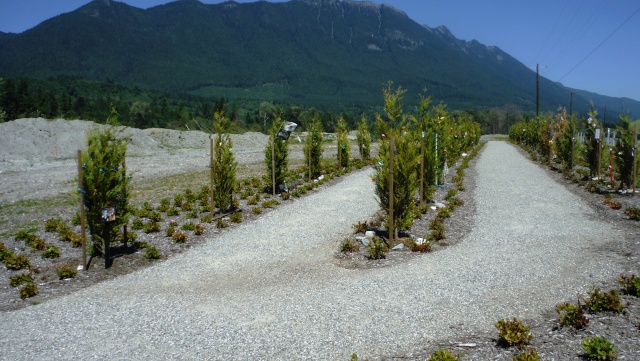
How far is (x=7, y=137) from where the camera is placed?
141 ft

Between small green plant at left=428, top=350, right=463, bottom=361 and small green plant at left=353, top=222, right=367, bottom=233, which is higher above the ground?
small green plant at left=353, top=222, right=367, bottom=233

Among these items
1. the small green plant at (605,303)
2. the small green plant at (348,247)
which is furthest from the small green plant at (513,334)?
the small green plant at (348,247)

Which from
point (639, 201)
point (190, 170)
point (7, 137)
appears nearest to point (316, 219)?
point (639, 201)

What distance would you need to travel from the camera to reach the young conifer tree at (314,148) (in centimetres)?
2484

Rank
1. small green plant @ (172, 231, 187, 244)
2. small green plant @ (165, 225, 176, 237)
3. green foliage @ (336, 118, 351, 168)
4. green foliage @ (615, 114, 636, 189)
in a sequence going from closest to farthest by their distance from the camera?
small green plant @ (172, 231, 187, 244)
small green plant @ (165, 225, 176, 237)
green foliage @ (615, 114, 636, 189)
green foliage @ (336, 118, 351, 168)

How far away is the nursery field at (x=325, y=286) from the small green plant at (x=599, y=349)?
28cm

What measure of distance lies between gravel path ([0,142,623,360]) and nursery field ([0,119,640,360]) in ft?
0.11

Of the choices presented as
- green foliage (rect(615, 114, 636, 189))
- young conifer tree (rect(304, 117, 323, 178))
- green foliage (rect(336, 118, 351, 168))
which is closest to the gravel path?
green foliage (rect(615, 114, 636, 189))

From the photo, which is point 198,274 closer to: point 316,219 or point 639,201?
point 316,219

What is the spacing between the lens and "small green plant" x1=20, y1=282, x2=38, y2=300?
856cm

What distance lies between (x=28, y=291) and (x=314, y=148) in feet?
57.5

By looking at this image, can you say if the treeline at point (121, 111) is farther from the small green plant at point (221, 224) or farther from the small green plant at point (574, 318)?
the small green plant at point (574, 318)

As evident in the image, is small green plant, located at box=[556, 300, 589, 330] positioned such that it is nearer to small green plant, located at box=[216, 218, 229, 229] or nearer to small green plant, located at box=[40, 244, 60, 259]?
small green plant, located at box=[216, 218, 229, 229]

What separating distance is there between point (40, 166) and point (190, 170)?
41.4 feet
